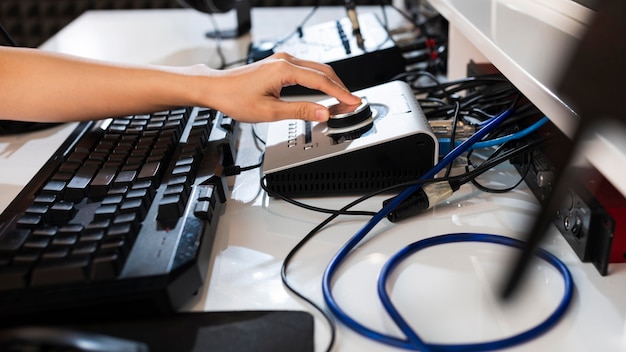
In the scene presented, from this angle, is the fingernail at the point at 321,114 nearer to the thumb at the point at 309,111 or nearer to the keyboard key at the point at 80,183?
the thumb at the point at 309,111

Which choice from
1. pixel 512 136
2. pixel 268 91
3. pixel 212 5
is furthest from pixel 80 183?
pixel 212 5

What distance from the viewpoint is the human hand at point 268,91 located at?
0.66 metres

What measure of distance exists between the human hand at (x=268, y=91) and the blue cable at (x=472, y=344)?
0.20 metres

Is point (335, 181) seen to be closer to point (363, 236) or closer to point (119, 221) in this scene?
point (363, 236)

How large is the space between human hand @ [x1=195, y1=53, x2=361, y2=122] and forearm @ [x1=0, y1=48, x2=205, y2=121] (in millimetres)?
52

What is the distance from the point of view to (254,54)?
106 centimetres

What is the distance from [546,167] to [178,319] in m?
0.38

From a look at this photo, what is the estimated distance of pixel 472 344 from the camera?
0.41 metres

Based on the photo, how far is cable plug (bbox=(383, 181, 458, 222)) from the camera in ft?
1.89

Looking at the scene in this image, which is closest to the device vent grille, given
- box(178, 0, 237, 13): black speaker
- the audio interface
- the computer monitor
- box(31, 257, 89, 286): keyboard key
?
the audio interface

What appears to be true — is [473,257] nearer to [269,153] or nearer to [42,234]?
[269,153]

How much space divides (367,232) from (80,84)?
0.41m

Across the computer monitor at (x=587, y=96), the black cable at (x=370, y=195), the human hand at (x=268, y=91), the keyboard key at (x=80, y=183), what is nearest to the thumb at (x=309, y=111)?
the human hand at (x=268, y=91)

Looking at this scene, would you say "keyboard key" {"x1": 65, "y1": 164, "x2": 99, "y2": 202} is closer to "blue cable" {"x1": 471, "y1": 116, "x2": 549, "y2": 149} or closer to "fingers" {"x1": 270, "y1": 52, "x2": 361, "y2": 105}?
"fingers" {"x1": 270, "y1": 52, "x2": 361, "y2": 105}
